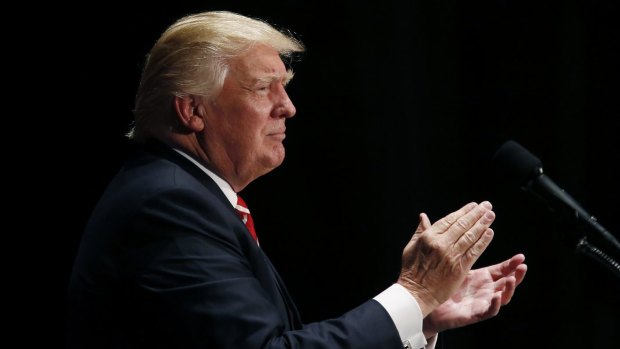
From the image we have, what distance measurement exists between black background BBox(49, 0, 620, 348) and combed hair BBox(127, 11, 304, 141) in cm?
119

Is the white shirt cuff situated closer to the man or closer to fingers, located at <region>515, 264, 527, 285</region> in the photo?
the man

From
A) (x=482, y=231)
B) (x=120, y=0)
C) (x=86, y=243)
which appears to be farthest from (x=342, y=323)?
(x=120, y=0)

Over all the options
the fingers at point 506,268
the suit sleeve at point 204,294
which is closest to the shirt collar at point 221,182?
the suit sleeve at point 204,294

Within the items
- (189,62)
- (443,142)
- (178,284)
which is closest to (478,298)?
(178,284)

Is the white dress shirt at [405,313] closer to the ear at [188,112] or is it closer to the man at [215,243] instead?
the man at [215,243]

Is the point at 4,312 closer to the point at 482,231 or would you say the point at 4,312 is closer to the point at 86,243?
the point at 86,243

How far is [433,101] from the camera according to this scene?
10.5 ft

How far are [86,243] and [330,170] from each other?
1.58 metres

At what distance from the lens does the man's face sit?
1.87 meters

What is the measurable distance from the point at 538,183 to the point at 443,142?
141 cm

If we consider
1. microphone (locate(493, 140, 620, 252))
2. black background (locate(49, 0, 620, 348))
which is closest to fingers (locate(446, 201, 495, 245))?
microphone (locate(493, 140, 620, 252))

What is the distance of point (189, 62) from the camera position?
1.84 meters

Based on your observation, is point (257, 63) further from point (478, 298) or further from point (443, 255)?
point (478, 298)

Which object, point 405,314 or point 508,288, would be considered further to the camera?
point 508,288
